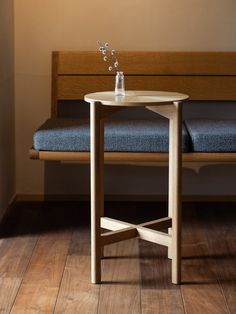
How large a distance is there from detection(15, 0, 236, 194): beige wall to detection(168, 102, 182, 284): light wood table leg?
130 centimetres

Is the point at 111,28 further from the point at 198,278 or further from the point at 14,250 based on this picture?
the point at 198,278

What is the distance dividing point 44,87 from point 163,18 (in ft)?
2.63

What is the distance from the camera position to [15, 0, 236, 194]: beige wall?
12.9ft

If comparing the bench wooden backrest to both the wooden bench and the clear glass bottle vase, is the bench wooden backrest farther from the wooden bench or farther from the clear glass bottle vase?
the clear glass bottle vase

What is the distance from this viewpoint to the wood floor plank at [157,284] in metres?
2.55

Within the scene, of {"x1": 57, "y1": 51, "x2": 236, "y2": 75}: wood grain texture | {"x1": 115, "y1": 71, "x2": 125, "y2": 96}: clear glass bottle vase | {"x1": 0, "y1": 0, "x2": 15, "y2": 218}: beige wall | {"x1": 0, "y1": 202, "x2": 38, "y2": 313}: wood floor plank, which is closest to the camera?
{"x1": 0, "y1": 202, "x2": 38, "y2": 313}: wood floor plank

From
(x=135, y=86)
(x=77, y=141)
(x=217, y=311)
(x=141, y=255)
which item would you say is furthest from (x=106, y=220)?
(x=135, y=86)

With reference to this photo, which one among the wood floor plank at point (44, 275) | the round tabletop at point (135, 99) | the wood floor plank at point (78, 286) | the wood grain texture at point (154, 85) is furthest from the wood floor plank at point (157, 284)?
the wood grain texture at point (154, 85)

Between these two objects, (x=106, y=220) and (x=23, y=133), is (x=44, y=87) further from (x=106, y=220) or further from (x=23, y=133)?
(x=106, y=220)

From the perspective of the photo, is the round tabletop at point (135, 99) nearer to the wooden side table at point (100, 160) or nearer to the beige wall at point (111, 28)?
the wooden side table at point (100, 160)

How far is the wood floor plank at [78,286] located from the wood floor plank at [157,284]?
0.65 feet

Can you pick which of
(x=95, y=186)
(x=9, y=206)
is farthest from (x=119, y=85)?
(x=9, y=206)

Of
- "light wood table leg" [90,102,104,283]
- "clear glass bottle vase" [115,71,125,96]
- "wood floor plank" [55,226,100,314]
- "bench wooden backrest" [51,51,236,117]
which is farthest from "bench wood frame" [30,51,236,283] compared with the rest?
"light wood table leg" [90,102,104,283]

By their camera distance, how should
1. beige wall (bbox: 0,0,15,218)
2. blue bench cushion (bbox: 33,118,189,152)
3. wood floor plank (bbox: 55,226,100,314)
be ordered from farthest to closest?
beige wall (bbox: 0,0,15,218) < blue bench cushion (bbox: 33,118,189,152) < wood floor plank (bbox: 55,226,100,314)
